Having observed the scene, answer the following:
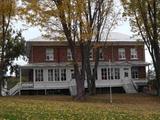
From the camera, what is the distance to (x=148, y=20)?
1981 inches

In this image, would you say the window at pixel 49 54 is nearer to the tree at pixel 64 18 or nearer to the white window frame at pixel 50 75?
the white window frame at pixel 50 75

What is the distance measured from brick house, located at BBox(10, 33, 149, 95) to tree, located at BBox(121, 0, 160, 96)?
1516 centimetres

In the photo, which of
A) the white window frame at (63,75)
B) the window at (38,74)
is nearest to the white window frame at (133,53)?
the white window frame at (63,75)

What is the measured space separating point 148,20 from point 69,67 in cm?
2247

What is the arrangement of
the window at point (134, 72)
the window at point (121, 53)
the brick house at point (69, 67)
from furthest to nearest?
1. the window at point (121, 53)
2. the window at point (134, 72)
3. the brick house at point (69, 67)

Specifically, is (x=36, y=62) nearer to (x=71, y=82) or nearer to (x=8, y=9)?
(x=71, y=82)

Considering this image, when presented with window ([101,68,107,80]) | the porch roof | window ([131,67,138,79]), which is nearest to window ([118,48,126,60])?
the porch roof

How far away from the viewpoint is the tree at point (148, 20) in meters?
49.1

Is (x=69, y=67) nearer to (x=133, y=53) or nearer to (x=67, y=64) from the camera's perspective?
(x=67, y=64)

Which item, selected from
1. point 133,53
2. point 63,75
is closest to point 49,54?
point 63,75

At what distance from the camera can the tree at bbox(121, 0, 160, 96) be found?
49.1m

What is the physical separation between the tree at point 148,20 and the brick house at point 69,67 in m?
15.2

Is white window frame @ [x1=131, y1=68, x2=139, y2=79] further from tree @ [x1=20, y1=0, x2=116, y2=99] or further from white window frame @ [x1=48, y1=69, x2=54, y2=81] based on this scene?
tree @ [x1=20, y1=0, x2=116, y2=99]

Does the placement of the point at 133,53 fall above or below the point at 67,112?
above
